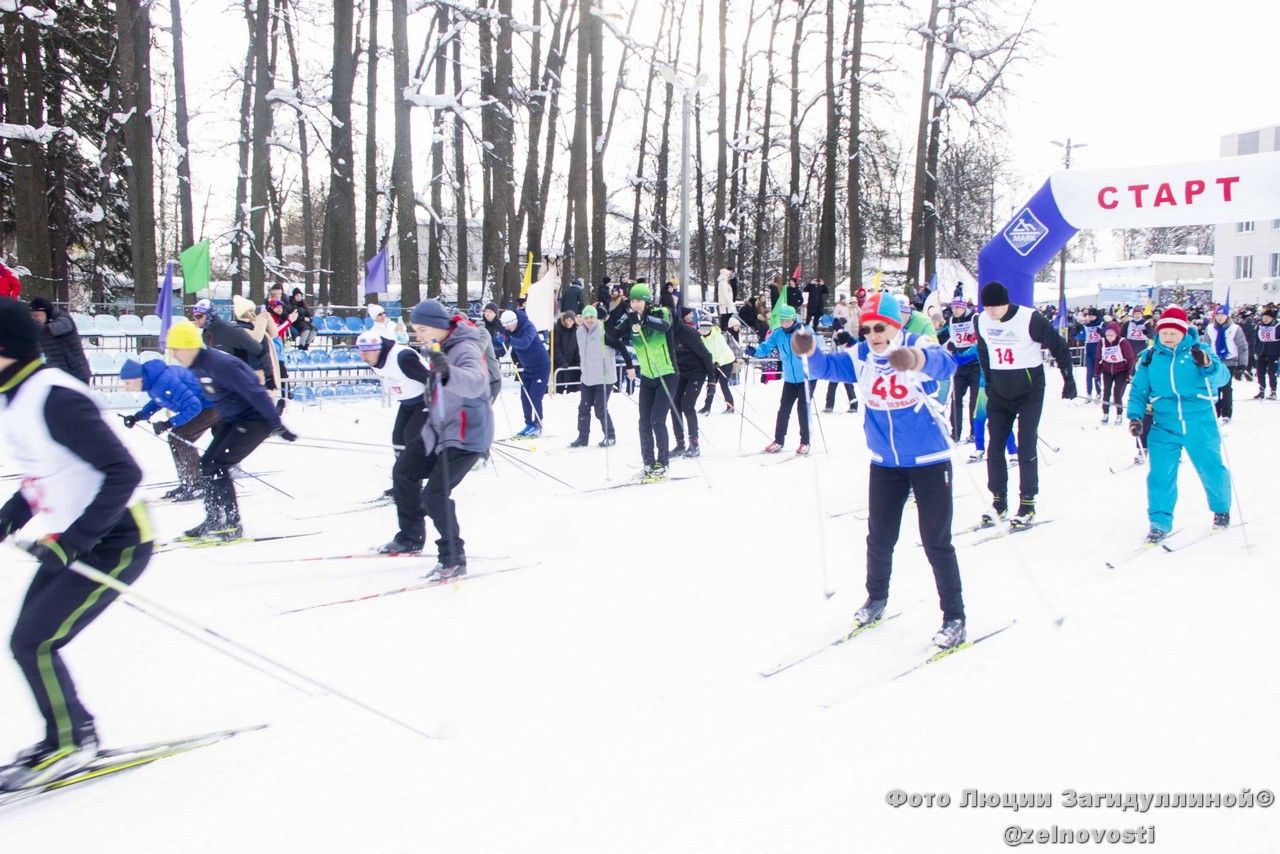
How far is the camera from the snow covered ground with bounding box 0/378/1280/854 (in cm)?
326

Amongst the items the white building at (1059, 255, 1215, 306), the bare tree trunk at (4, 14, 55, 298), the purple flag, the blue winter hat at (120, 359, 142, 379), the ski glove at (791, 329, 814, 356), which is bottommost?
the blue winter hat at (120, 359, 142, 379)

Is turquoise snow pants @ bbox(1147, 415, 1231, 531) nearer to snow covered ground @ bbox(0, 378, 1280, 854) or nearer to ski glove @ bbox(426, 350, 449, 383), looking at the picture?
snow covered ground @ bbox(0, 378, 1280, 854)

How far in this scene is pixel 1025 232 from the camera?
9.85 metres

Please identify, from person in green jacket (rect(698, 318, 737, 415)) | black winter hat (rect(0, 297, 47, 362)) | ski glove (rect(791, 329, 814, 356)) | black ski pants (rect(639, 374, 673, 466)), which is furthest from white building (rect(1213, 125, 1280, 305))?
black winter hat (rect(0, 297, 47, 362))

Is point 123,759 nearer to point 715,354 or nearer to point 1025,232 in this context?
point 1025,232

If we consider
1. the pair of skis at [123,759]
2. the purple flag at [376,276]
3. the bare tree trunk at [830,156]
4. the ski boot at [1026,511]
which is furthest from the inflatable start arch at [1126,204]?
the bare tree trunk at [830,156]

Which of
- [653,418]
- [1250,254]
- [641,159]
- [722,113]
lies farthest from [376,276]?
[1250,254]

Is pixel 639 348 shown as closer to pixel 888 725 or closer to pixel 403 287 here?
pixel 888 725

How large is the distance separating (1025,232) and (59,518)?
29.5 ft

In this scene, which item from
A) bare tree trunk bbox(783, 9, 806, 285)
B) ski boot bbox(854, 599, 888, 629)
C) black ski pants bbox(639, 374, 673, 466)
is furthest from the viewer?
bare tree trunk bbox(783, 9, 806, 285)

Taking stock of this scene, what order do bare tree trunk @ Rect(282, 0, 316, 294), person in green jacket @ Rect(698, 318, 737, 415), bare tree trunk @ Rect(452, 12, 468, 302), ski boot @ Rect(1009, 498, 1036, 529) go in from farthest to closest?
bare tree trunk @ Rect(282, 0, 316, 294) → bare tree trunk @ Rect(452, 12, 468, 302) → person in green jacket @ Rect(698, 318, 737, 415) → ski boot @ Rect(1009, 498, 1036, 529)

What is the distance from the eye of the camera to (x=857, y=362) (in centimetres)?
503

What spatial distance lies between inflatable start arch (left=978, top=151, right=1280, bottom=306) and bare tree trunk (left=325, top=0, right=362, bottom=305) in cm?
1099

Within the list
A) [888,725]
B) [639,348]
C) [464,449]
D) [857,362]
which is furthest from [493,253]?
[888,725]
